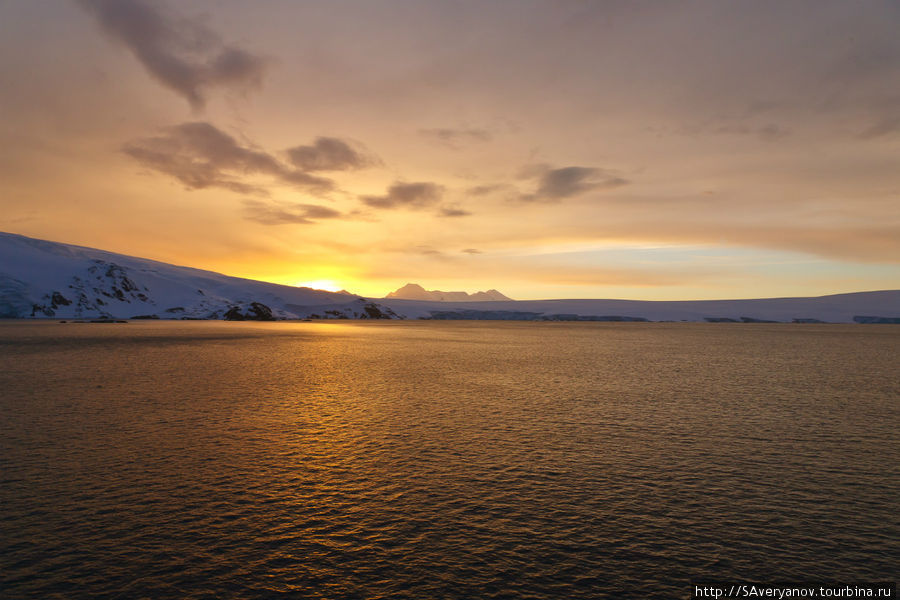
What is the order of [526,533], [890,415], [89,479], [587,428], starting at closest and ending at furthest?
1. [526,533]
2. [89,479]
3. [587,428]
4. [890,415]

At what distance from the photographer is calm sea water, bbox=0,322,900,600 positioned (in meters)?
11.1

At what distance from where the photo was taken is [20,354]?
57219 mm

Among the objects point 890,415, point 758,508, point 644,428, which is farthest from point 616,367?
point 758,508

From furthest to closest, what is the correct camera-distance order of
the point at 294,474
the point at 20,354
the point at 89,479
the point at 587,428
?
the point at 20,354 < the point at 587,428 < the point at 294,474 < the point at 89,479

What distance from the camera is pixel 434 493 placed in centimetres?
1595

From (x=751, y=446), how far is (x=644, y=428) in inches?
184

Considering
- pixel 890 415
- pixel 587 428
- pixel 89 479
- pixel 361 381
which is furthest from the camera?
pixel 361 381

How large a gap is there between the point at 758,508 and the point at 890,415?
71.9ft

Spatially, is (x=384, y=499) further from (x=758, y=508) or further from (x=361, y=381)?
(x=361, y=381)

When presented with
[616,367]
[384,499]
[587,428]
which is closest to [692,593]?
[384,499]

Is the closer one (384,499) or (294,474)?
(384,499)

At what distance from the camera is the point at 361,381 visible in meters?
42.2

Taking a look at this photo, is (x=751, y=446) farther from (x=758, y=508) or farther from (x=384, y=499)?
(x=384, y=499)

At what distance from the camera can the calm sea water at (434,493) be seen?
1105cm
